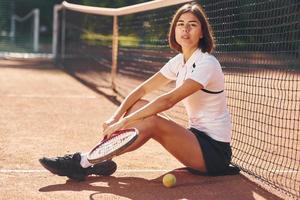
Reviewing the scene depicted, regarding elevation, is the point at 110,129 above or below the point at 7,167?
above

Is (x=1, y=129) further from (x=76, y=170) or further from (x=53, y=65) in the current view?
(x=53, y=65)

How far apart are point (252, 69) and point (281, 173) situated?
7781 mm

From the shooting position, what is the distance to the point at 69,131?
6688mm

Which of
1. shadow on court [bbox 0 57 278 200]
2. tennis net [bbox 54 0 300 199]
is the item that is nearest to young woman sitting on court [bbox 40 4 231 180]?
shadow on court [bbox 0 57 278 200]

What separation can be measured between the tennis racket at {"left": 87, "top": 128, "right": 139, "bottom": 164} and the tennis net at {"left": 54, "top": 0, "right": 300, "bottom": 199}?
1158 mm

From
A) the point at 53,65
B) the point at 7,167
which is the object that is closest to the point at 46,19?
the point at 53,65

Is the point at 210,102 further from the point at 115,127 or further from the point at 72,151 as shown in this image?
the point at 72,151

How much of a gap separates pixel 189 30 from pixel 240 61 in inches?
345

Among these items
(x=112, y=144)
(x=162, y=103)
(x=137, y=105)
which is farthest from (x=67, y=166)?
(x=162, y=103)

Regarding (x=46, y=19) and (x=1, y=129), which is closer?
(x=1, y=129)

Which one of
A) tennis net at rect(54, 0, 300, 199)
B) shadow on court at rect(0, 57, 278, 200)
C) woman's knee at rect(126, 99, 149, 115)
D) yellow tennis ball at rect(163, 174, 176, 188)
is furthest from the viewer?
tennis net at rect(54, 0, 300, 199)

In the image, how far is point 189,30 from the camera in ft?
14.9

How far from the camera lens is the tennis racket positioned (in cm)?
416

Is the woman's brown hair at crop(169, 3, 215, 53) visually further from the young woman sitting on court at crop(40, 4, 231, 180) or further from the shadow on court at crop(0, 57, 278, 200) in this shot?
the shadow on court at crop(0, 57, 278, 200)
